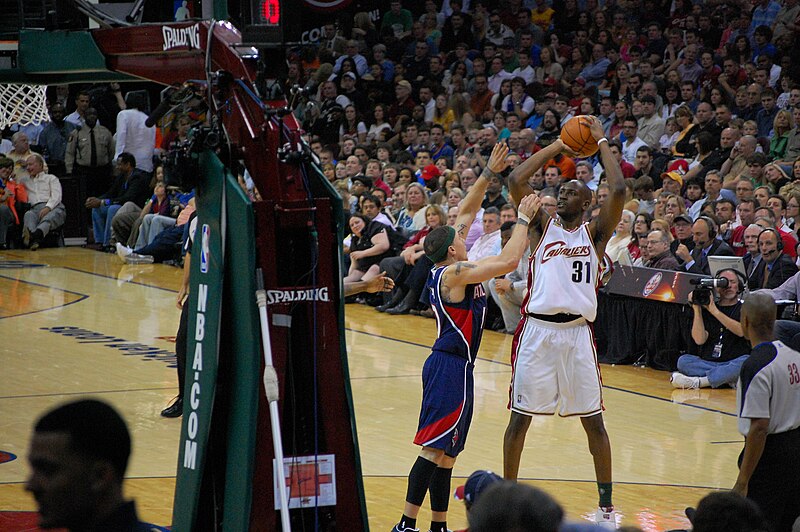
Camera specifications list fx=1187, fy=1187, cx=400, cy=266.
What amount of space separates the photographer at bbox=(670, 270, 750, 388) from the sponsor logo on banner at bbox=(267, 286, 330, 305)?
6.20m

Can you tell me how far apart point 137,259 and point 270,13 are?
14.4 m

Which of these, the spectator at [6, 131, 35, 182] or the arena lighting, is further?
the spectator at [6, 131, 35, 182]

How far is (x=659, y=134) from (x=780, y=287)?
6.12 m

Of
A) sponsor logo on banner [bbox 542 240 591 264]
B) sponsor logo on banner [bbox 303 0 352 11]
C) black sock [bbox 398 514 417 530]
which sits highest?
sponsor logo on banner [bbox 303 0 352 11]

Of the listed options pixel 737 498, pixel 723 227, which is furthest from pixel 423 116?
pixel 737 498

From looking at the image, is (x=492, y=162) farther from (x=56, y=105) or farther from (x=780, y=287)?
(x=56, y=105)

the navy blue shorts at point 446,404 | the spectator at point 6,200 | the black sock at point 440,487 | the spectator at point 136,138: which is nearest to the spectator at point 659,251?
the navy blue shorts at point 446,404

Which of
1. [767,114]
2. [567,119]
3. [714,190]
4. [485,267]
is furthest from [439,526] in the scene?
[767,114]

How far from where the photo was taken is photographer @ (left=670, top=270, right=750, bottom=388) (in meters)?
11.2

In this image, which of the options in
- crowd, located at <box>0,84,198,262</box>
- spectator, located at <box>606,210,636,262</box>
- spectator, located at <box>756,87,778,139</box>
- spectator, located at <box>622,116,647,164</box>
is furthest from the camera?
crowd, located at <box>0,84,198,262</box>

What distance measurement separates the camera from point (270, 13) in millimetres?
5566

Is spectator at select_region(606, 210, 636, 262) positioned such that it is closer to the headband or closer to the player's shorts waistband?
the player's shorts waistband

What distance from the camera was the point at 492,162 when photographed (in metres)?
7.98

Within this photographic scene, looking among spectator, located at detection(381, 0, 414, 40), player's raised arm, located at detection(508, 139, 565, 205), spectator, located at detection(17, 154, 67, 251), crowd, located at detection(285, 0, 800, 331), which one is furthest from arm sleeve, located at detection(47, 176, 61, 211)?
player's raised arm, located at detection(508, 139, 565, 205)
